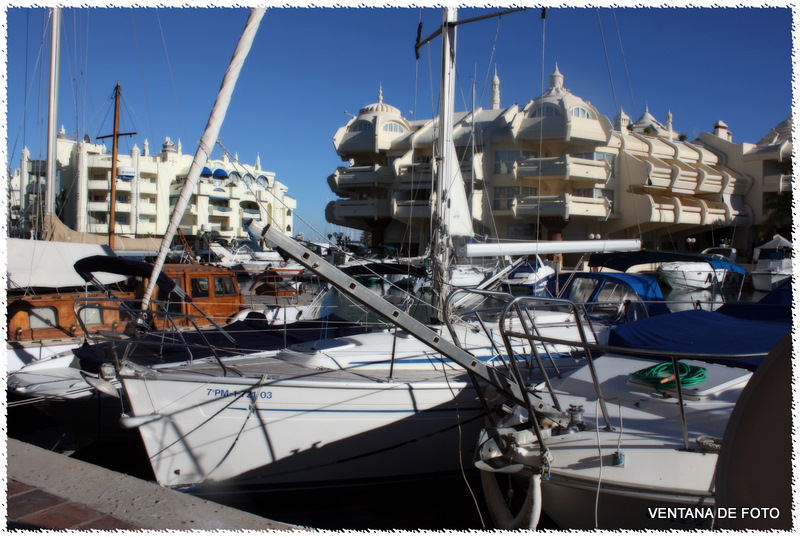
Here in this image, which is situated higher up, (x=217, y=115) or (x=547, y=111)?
(x=547, y=111)

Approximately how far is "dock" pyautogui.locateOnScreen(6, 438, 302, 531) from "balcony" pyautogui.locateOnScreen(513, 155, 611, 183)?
3787 cm

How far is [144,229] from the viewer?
55.2m

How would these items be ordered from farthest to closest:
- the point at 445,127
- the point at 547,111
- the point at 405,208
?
the point at 405,208 < the point at 547,111 < the point at 445,127

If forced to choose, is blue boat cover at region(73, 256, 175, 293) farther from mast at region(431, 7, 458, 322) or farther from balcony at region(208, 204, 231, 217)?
balcony at region(208, 204, 231, 217)

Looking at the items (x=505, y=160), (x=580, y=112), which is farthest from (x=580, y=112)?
(x=505, y=160)

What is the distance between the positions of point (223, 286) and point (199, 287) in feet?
2.21

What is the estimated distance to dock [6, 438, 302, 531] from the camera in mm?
3213

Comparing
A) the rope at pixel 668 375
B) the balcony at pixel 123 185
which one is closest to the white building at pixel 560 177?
the balcony at pixel 123 185

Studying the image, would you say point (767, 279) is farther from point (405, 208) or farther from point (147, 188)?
point (147, 188)

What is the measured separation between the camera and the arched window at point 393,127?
152 feet

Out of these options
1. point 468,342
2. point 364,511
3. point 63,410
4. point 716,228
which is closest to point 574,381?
point 468,342

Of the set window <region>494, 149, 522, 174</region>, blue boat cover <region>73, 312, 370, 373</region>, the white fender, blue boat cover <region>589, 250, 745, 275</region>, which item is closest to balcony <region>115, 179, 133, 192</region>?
window <region>494, 149, 522, 174</region>

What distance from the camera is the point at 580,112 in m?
40.9

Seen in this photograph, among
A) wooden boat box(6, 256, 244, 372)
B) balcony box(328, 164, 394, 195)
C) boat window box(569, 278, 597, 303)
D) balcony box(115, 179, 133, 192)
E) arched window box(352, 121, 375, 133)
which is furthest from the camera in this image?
balcony box(115, 179, 133, 192)
